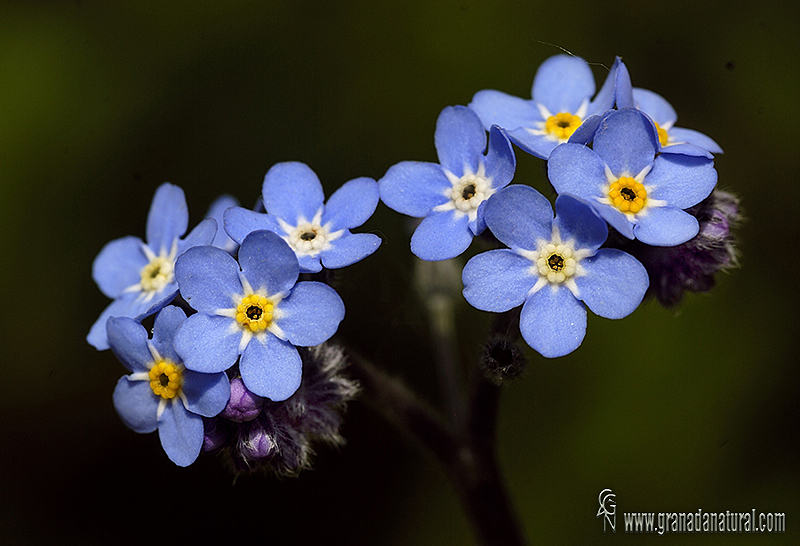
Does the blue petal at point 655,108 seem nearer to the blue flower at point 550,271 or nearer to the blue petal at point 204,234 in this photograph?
the blue flower at point 550,271

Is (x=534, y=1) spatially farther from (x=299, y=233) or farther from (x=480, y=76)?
(x=299, y=233)

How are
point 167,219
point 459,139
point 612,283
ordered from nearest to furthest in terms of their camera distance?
point 612,283, point 459,139, point 167,219

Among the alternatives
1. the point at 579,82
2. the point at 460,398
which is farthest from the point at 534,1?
the point at 460,398

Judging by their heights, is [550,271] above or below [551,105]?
below

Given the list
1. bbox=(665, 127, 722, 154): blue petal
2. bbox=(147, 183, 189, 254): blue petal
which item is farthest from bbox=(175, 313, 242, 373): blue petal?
bbox=(665, 127, 722, 154): blue petal

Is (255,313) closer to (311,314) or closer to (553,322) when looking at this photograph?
(311,314)

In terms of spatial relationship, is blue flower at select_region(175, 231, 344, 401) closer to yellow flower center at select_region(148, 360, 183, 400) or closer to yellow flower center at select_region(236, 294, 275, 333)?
yellow flower center at select_region(236, 294, 275, 333)

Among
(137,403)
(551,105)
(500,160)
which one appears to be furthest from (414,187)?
(137,403)
